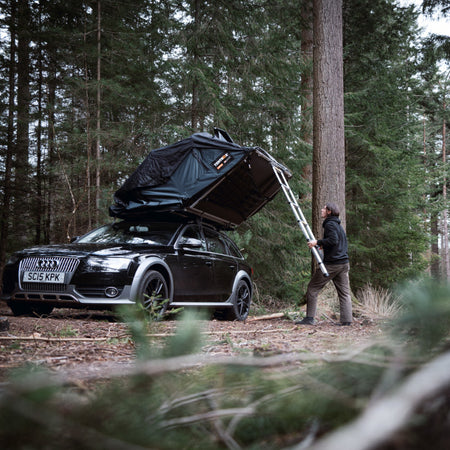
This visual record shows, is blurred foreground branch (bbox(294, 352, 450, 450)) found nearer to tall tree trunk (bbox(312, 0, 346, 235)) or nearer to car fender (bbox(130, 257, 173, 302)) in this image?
car fender (bbox(130, 257, 173, 302))

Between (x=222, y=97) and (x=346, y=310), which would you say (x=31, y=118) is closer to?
(x=222, y=97)

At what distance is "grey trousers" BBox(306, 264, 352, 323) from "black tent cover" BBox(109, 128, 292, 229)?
2306mm

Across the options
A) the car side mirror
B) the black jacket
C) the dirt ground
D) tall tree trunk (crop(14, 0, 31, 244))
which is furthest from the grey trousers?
tall tree trunk (crop(14, 0, 31, 244))

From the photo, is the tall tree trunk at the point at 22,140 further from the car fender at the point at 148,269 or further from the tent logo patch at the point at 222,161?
the car fender at the point at 148,269

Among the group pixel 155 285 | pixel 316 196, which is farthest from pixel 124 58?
pixel 155 285

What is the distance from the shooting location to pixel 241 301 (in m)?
8.42

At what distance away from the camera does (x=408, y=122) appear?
16.5m

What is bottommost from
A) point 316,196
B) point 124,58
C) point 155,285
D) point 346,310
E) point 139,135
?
point 346,310

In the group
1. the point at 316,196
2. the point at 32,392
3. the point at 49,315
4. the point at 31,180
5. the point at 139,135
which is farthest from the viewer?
the point at 31,180

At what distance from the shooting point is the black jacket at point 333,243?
6.68 meters

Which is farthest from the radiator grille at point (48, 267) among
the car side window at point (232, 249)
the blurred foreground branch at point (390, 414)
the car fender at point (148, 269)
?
the blurred foreground branch at point (390, 414)

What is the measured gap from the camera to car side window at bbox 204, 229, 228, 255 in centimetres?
795

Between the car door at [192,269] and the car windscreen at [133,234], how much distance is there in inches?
10.8

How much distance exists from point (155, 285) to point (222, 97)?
7.45 metres
